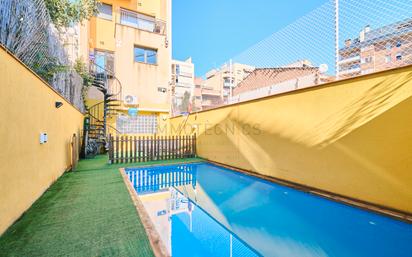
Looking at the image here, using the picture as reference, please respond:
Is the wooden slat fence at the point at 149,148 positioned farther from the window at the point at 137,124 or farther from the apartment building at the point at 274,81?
the window at the point at 137,124

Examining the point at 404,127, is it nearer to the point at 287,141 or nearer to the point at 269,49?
the point at 287,141

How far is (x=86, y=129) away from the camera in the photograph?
27.3ft

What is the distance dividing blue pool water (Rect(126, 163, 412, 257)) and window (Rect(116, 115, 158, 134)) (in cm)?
769

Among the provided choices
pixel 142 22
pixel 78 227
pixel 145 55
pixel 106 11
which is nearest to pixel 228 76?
pixel 78 227

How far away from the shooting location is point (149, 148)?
7.91 m

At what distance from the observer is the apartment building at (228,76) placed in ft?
21.2

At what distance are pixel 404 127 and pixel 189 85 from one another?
112 feet

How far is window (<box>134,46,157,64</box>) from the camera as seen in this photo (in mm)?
12123

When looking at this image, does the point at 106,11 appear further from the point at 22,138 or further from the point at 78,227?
the point at 78,227

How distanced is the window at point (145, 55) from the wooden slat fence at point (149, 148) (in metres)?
6.44

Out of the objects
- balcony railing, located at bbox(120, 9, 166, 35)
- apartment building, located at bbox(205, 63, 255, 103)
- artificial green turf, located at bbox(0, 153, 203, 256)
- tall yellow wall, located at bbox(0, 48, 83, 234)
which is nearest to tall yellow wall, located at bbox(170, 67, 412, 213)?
apartment building, located at bbox(205, 63, 255, 103)

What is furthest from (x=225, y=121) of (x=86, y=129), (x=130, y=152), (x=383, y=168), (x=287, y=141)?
(x=86, y=129)

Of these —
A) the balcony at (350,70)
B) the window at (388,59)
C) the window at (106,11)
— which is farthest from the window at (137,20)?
the window at (388,59)

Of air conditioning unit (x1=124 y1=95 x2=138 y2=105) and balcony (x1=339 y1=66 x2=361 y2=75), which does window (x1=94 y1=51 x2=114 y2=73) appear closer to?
air conditioning unit (x1=124 y1=95 x2=138 y2=105)
